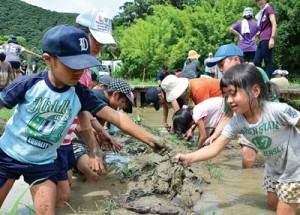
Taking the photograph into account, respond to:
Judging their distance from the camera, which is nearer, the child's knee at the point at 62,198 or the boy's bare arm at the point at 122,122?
the boy's bare arm at the point at 122,122

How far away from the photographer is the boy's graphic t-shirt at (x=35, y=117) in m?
2.49

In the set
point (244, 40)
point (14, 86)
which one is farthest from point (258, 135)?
point (244, 40)

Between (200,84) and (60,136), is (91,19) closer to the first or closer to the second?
(60,136)

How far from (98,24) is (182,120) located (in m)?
2.44

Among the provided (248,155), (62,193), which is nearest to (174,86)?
(248,155)

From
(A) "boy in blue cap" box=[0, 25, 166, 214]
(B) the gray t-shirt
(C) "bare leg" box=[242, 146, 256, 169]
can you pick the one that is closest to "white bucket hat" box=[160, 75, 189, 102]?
(C) "bare leg" box=[242, 146, 256, 169]

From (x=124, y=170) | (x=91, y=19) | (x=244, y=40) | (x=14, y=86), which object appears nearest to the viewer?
(x=14, y=86)

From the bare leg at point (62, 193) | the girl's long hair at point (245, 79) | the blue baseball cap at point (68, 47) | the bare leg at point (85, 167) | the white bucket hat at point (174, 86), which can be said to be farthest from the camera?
the white bucket hat at point (174, 86)

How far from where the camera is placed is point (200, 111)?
501 centimetres

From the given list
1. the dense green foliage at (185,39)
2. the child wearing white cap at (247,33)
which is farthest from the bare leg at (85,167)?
the dense green foliage at (185,39)

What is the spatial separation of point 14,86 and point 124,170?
179cm

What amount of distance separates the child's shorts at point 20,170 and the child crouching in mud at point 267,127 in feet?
3.09

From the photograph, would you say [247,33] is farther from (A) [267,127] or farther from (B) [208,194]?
(A) [267,127]

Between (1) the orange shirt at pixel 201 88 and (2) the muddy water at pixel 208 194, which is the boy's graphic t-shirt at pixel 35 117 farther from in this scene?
(1) the orange shirt at pixel 201 88
